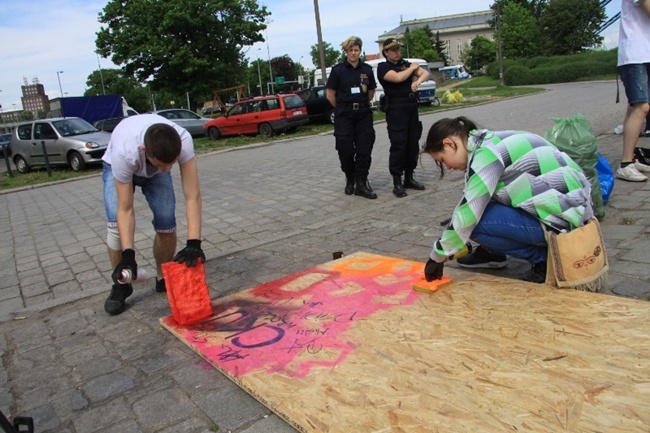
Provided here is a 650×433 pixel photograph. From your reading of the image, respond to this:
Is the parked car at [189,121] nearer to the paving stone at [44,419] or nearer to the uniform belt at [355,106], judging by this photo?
the uniform belt at [355,106]

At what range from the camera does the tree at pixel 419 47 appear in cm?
8325

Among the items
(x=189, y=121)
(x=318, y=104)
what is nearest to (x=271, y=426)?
(x=318, y=104)

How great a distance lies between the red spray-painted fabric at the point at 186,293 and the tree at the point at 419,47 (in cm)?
8504

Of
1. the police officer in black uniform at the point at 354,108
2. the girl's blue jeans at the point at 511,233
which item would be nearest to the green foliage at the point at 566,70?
the police officer in black uniform at the point at 354,108

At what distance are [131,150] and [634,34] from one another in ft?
15.6

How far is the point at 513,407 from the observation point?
72.7 inches

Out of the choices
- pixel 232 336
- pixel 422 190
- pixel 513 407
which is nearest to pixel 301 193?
pixel 422 190

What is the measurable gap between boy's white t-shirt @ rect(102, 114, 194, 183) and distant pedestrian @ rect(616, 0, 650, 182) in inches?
169

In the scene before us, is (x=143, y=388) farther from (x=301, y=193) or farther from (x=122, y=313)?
(x=301, y=193)

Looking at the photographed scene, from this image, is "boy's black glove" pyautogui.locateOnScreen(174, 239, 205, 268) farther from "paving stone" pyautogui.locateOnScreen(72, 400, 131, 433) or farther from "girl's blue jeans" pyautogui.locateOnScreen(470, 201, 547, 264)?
"girl's blue jeans" pyautogui.locateOnScreen(470, 201, 547, 264)

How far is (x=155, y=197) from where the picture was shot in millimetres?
3596

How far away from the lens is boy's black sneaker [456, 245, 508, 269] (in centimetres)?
351

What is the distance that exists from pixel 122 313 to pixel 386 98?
3.95 metres

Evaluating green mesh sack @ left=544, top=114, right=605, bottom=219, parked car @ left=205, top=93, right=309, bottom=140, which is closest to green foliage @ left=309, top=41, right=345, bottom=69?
parked car @ left=205, top=93, right=309, bottom=140
